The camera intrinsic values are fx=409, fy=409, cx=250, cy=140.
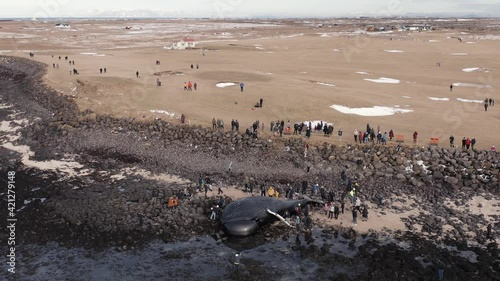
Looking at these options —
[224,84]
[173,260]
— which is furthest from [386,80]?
[173,260]

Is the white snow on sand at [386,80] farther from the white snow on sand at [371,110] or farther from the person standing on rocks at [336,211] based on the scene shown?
the person standing on rocks at [336,211]

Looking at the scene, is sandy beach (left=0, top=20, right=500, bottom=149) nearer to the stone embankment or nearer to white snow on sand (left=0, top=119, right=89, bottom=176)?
the stone embankment

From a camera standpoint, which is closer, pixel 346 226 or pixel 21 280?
pixel 21 280

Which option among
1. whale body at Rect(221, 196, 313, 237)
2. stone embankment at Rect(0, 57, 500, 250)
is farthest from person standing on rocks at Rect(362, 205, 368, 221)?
whale body at Rect(221, 196, 313, 237)

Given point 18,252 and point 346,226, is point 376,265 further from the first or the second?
point 18,252

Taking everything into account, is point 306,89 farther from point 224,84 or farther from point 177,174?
point 177,174

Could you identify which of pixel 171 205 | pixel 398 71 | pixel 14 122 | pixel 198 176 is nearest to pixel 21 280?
pixel 171 205
